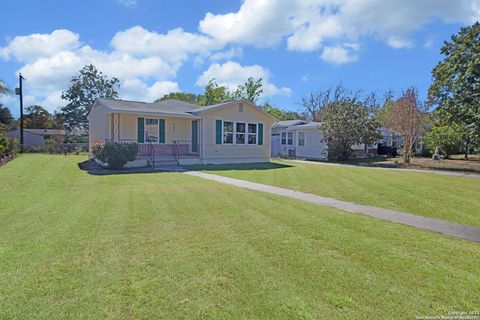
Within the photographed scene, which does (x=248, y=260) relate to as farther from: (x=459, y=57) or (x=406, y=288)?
(x=459, y=57)

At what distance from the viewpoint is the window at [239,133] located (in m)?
19.8

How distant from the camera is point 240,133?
2041cm

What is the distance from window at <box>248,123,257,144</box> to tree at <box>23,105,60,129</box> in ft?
149

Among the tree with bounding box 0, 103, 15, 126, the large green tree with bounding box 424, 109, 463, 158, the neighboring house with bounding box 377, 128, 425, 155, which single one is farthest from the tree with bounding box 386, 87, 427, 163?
the tree with bounding box 0, 103, 15, 126

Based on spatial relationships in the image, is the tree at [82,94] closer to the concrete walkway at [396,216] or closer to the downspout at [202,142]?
the downspout at [202,142]

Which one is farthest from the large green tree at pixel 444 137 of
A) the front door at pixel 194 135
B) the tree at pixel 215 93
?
the tree at pixel 215 93

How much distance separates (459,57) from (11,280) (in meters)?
21.6

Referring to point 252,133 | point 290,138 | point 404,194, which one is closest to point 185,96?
point 290,138

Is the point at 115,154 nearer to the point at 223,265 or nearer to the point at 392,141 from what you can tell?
the point at 223,265

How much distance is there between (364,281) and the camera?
136 inches

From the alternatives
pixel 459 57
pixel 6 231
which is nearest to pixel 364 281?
pixel 6 231

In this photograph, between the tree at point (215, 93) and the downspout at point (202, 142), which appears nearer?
the downspout at point (202, 142)

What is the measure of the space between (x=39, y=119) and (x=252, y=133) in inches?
1879

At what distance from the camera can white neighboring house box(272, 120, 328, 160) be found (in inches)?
1059
